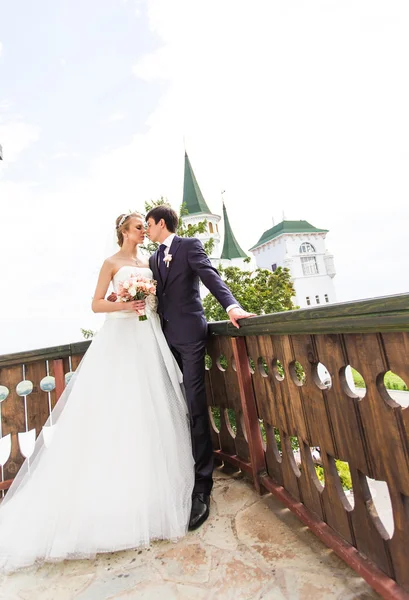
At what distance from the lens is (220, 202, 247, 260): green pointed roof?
4591 cm

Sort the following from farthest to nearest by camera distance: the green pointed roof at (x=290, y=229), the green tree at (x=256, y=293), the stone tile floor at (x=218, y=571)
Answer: the green pointed roof at (x=290, y=229) → the green tree at (x=256, y=293) → the stone tile floor at (x=218, y=571)

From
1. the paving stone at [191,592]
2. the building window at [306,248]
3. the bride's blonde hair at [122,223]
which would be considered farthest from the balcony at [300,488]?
the building window at [306,248]

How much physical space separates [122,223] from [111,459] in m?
1.81

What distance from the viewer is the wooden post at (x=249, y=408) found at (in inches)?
93.7

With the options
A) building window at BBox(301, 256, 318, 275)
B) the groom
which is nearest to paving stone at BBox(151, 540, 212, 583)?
the groom

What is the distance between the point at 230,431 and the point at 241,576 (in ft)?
4.02

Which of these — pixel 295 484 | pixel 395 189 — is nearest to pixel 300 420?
pixel 295 484


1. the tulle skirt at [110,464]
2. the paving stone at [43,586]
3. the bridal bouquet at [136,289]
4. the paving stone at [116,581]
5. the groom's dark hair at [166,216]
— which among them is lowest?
the paving stone at [116,581]

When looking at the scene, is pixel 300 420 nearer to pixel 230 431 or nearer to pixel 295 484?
pixel 295 484

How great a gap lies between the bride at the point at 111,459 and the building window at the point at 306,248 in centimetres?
5516

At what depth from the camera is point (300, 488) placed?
198 cm

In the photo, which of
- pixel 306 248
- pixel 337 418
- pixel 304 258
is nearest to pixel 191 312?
pixel 337 418

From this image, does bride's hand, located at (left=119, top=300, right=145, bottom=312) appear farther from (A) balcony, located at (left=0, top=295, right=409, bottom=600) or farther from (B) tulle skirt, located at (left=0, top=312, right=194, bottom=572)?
(A) balcony, located at (left=0, top=295, right=409, bottom=600)

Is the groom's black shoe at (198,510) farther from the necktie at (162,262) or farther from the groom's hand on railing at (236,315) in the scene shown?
the necktie at (162,262)
